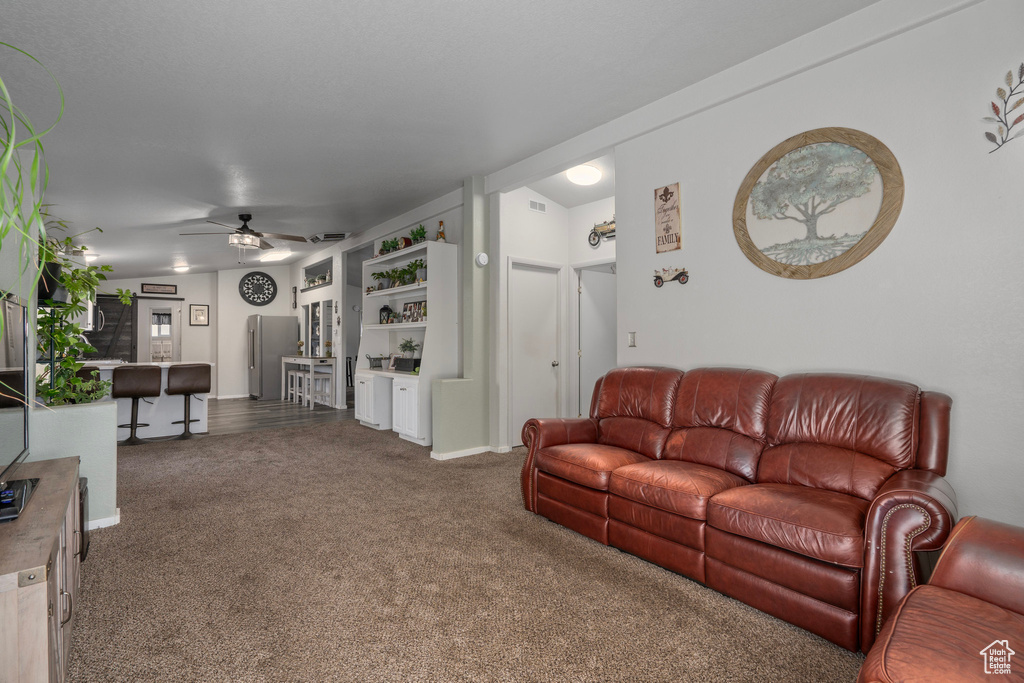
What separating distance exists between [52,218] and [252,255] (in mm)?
3464

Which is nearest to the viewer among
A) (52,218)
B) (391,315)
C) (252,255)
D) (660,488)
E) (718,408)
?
(660,488)

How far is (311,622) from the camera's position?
7.14ft

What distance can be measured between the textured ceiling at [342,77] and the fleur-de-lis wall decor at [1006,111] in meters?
0.79

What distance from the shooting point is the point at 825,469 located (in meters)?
2.45

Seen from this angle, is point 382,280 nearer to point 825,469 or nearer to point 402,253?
point 402,253

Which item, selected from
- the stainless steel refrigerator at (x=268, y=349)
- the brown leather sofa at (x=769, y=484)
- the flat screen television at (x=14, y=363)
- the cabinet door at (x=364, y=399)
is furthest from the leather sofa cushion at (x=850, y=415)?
the stainless steel refrigerator at (x=268, y=349)

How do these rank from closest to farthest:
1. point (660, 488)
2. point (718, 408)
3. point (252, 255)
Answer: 1. point (660, 488)
2. point (718, 408)
3. point (252, 255)

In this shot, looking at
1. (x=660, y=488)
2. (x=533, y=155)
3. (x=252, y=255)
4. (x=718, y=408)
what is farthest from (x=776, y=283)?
(x=252, y=255)

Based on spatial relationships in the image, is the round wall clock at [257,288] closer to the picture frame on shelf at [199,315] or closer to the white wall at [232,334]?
the white wall at [232,334]

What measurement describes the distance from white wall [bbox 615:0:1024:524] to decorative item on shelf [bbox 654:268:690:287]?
11 centimetres

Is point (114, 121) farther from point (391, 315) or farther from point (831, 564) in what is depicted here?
point (831, 564)

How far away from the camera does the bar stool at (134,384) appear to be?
5.57 m

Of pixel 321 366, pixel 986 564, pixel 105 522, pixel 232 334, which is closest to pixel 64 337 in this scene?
pixel 105 522

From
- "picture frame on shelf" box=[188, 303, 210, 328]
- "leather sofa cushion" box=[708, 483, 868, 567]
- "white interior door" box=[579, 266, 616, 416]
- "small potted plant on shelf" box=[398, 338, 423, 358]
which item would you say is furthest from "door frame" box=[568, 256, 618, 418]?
"picture frame on shelf" box=[188, 303, 210, 328]
